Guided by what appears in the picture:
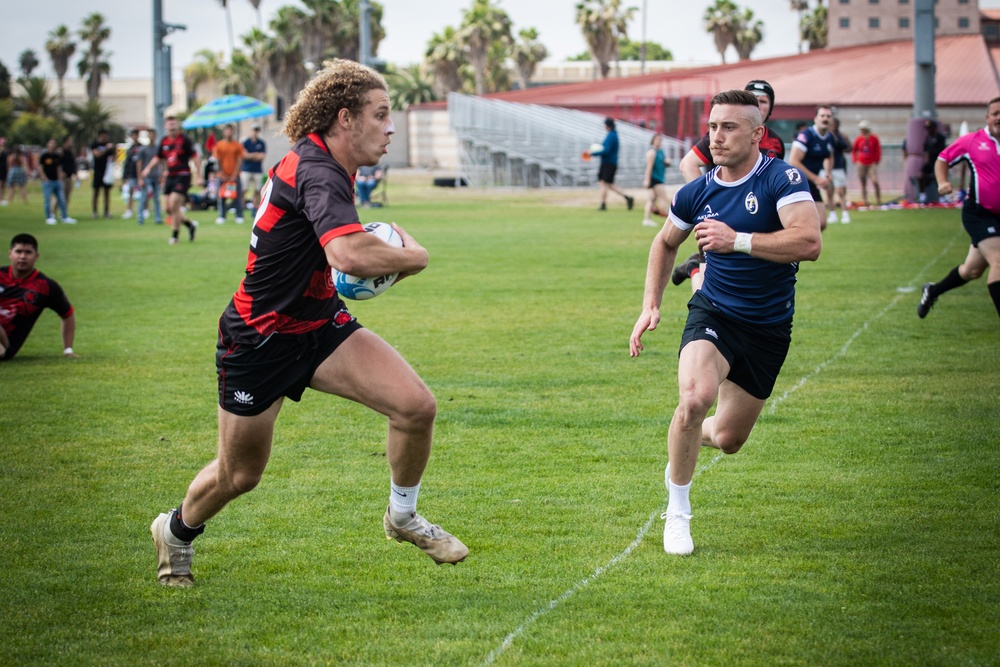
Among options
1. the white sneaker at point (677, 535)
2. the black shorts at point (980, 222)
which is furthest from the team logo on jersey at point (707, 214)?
the black shorts at point (980, 222)

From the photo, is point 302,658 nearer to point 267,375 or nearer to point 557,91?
point 267,375

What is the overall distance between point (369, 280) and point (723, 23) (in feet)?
317

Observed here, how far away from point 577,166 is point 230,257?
27831 millimetres

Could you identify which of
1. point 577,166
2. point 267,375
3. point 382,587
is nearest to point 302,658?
point 382,587

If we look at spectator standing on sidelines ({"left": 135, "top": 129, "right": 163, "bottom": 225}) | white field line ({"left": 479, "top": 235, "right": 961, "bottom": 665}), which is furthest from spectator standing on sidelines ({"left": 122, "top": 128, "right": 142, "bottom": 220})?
white field line ({"left": 479, "top": 235, "right": 961, "bottom": 665})

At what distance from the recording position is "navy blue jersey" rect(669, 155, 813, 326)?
18.8 ft

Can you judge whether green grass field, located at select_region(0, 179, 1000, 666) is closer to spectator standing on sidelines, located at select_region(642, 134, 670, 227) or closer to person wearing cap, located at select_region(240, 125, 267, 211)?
spectator standing on sidelines, located at select_region(642, 134, 670, 227)

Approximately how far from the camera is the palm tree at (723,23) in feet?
314

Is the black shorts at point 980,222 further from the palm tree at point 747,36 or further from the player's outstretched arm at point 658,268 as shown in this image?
the palm tree at point 747,36

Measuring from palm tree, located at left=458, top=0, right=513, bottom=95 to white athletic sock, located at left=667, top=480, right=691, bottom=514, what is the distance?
255 feet

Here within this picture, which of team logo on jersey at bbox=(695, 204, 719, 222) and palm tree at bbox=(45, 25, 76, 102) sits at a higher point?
palm tree at bbox=(45, 25, 76, 102)

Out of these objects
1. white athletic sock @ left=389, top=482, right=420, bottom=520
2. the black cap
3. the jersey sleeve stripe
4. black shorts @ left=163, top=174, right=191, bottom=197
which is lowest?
white athletic sock @ left=389, top=482, right=420, bottom=520

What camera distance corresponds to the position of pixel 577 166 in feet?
152

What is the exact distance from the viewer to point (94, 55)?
115125 millimetres
